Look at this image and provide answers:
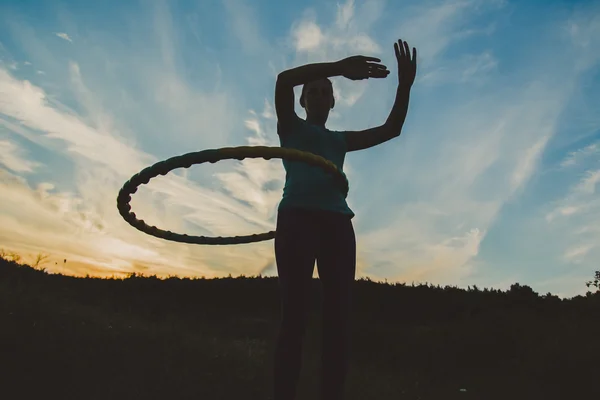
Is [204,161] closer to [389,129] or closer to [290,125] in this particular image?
[290,125]

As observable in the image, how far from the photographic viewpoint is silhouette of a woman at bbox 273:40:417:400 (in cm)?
317

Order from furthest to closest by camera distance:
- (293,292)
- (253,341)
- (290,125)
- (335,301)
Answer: (253,341)
(290,125)
(335,301)
(293,292)

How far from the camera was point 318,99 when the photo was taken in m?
3.64

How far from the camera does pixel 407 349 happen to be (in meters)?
10.3

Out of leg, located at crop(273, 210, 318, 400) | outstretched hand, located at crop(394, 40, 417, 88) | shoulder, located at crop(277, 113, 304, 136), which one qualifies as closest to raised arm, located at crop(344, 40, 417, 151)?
outstretched hand, located at crop(394, 40, 417, 88)

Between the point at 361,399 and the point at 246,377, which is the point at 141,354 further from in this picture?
the point at 361,399

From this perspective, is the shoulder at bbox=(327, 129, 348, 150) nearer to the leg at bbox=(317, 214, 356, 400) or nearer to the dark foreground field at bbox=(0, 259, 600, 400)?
the leg at bbox=(317, 214, 356, 400)

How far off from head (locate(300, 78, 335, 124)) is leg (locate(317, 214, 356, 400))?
0.86 m

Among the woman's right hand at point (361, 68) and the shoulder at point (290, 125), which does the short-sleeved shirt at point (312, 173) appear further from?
the woman's right hand at point (361, 68)

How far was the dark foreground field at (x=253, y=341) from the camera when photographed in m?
5.70

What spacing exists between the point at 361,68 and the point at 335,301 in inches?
64.0

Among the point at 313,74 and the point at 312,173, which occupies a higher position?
the point at 313,74

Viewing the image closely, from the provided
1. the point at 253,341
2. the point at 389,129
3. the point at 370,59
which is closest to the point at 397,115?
the point at 389,129

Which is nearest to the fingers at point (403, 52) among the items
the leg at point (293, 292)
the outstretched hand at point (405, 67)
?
the outstretched hand at point (405, 67)
